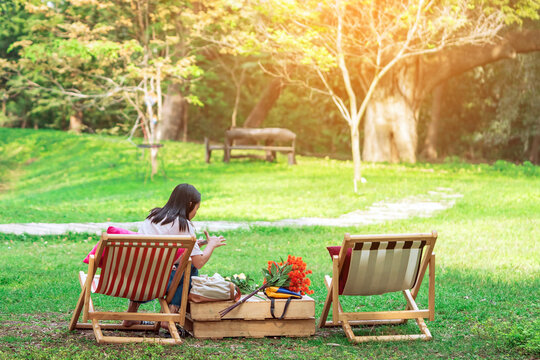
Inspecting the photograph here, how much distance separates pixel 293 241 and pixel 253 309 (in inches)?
237

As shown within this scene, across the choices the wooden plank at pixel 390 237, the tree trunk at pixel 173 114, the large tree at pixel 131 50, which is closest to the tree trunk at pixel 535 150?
the tree trunk at pixel 173 114

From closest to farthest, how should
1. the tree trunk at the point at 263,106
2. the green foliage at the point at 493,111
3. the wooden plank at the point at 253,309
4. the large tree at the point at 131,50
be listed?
the wooden plank at the point at 253,309 → the large tree at the point at 131,50 → the tree trunk at the point at 263,106 → the green foliage at the point at 493,111

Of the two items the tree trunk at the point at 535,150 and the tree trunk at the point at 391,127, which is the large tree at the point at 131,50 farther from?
the tree trunk at the point at 535,150

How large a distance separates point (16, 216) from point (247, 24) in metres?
13.7

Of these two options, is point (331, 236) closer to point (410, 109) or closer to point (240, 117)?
point (410, 109)

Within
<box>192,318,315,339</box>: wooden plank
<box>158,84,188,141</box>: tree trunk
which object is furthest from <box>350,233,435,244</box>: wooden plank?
<box>158,84,188,141</box>: tree trunk

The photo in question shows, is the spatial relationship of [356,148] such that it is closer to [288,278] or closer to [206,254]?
[288,278]

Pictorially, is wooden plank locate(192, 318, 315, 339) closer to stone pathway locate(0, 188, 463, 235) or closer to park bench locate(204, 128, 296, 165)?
stone pathway locate(0, 188, 463, 235)

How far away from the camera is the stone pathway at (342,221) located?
13047 millimetres

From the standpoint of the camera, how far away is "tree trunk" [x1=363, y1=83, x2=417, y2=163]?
29328mm

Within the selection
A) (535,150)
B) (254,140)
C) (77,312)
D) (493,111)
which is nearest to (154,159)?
(254,140)

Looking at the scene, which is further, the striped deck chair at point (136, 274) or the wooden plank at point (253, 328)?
the wooden plank at point (253, 328)

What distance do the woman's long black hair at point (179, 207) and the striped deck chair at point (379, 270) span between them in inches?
49.9

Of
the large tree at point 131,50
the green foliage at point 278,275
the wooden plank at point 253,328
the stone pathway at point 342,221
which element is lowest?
the stone pathway at point 342,221
